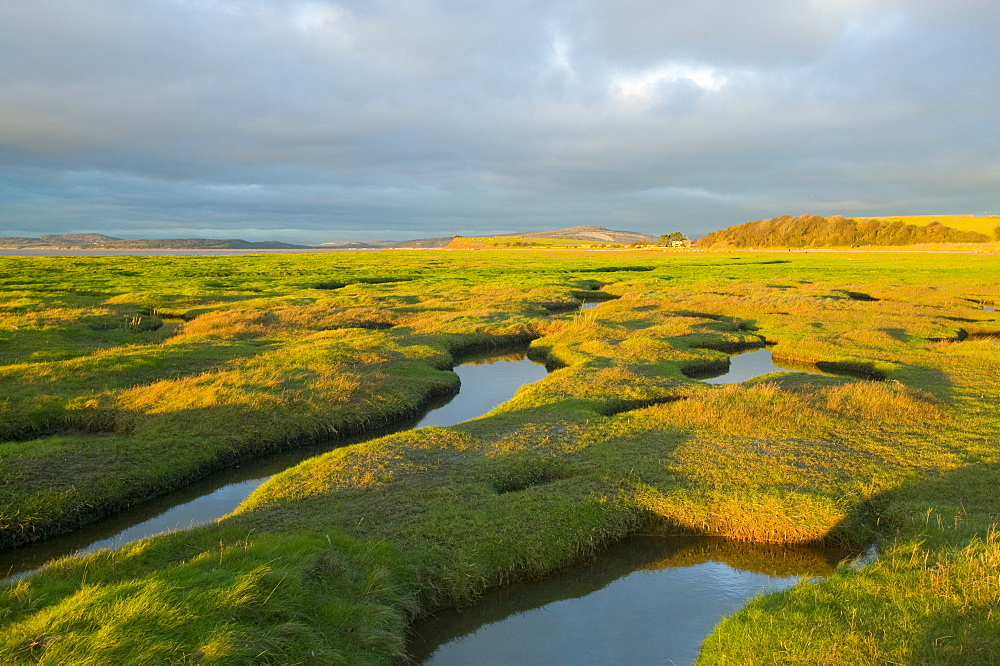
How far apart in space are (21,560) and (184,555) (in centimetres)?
488

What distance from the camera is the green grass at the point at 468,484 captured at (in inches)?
334

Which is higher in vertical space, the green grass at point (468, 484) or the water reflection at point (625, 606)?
the green grass at point (468, 484)

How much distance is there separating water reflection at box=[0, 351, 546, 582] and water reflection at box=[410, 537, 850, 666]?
670cm

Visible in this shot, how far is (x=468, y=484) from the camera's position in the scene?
14.4 meters

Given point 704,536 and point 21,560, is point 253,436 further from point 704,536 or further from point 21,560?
point 704,536

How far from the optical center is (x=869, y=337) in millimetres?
33938

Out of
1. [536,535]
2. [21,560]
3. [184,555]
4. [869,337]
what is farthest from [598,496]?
[869,337]

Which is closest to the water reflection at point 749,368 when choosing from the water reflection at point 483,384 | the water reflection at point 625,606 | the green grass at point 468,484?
the green grass at point 468,484

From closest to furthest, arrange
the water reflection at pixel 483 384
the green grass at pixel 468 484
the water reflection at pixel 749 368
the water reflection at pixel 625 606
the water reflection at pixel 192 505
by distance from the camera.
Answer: the green grass at pixel 468 484 → the water reflection at pixel 625 606 → the water reflection at pixel 192 505 → the water reflection at pixel 483 384 → the water reflection at pixel 749 368

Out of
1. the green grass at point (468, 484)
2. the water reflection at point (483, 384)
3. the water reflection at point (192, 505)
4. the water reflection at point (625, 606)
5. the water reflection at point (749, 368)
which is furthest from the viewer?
the water reflection at point (749, 368)

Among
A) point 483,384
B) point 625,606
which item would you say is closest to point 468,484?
point 625,606

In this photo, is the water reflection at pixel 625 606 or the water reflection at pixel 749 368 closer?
the water reflection at pixel 625 606

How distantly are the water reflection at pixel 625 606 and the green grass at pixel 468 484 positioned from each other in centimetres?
44

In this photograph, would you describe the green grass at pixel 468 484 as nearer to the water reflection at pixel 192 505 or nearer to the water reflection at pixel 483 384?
the water reflection at pixel 192 505
